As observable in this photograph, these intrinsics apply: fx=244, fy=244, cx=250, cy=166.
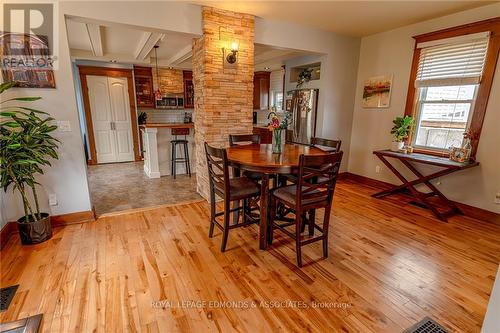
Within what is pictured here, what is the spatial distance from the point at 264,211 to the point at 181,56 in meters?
4.50

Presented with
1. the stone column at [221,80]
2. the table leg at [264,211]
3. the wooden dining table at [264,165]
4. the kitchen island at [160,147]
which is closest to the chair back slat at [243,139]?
the stone column at [221,80]

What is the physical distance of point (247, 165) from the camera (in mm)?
2145

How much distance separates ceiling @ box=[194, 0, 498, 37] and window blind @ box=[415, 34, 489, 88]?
0.42 meters

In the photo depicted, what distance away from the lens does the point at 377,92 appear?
4250 millimetres

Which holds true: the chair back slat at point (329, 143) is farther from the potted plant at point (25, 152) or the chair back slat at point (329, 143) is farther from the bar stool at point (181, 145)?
the potted plant at point (25, 152)

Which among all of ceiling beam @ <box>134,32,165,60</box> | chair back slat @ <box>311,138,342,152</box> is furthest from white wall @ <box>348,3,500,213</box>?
ceiling beam @ <box>134,32,165,60</box>

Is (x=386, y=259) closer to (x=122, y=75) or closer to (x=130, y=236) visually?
(x=130, y=236)

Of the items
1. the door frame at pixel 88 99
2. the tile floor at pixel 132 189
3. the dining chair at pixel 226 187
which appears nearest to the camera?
the dining chair at pixel 226 187

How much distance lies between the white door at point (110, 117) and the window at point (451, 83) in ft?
20.0

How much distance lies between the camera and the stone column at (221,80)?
3.17 metres

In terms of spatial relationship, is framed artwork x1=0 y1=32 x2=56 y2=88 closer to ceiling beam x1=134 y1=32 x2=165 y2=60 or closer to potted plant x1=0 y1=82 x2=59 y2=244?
potted plant x1=0 y1=82 x2=59 y2=244

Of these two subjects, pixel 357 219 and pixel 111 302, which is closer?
pixel 111 302

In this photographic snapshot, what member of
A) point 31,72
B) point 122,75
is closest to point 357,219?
point 31,72

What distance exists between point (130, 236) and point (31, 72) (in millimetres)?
1943
